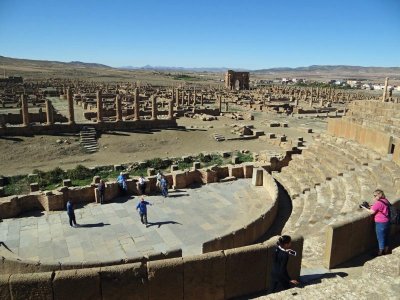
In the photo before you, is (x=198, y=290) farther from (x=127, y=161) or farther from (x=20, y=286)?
(x=127, y=161)

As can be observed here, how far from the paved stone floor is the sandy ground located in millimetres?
8756

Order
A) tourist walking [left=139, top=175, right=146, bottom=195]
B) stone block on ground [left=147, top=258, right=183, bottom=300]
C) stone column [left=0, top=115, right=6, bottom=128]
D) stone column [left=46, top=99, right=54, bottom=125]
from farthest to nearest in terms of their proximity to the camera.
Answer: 1. stone column [left=46, top=99, right=54, bottom=125]
2. stone column [left=0, top=115, right=6, bottom=128]
3. tourist walking [left=139, top=175, right=146, bottom=195]
4. stone block on ground [left=147, top=258, right=183, bottom=300]

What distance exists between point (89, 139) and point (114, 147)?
2637mm

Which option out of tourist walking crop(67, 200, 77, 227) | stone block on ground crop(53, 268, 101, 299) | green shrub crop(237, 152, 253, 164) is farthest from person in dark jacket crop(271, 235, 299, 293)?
green shrub crop(237, 152, 253, 164)

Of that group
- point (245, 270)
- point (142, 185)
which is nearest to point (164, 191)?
point (142, 185)

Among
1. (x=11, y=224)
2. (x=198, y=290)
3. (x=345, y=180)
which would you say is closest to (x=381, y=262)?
(x=198, y=290)

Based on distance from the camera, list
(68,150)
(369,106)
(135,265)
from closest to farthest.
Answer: (135,265)
(369,106)
(68,150)

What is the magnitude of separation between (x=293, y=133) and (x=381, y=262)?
29.1 m

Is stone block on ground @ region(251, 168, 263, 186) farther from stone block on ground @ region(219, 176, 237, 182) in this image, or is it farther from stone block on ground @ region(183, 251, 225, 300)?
stone block on ground @ region(183, 251, 225, 300)

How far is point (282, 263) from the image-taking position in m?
6.16

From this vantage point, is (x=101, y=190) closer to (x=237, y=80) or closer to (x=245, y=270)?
(x=245, y=270)

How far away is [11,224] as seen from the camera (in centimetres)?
1302

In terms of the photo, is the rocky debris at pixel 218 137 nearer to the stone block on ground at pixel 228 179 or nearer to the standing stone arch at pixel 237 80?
the stone block on ground at pixel 228 179

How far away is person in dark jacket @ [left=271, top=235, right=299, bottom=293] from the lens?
6137 millimetres
